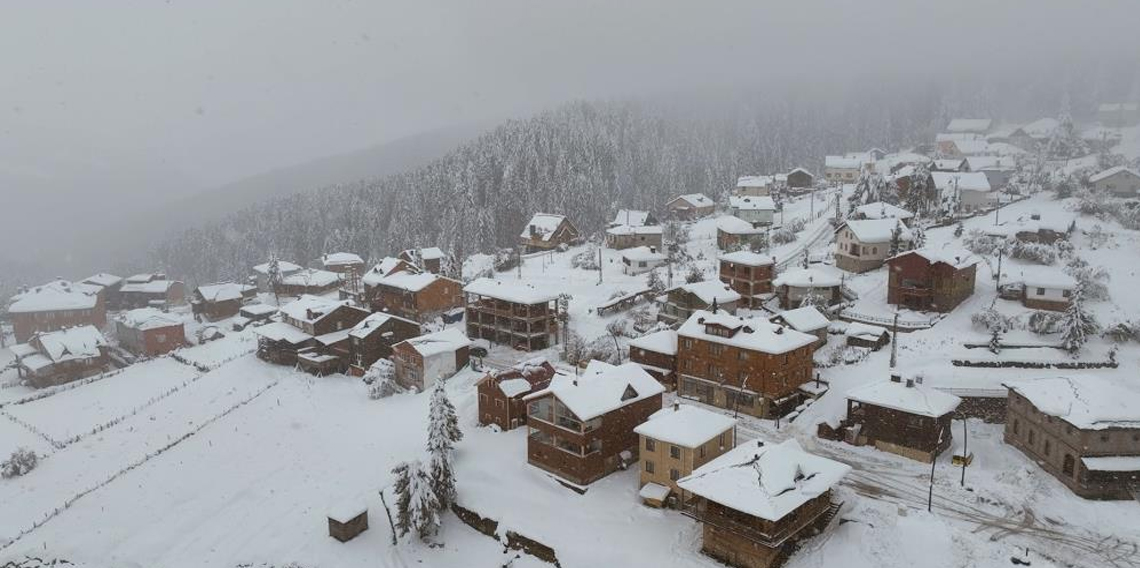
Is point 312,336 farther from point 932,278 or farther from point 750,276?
point 932,278

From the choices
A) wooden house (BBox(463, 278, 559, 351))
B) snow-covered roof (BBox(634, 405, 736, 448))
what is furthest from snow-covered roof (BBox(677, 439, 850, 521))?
wooden house (BBox(463, 278, 559, 351))

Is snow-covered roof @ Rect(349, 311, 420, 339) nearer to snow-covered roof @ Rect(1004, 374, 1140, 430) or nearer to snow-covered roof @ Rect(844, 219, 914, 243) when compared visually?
snow-covered roof @ Rect(844, 219, 914, 243)

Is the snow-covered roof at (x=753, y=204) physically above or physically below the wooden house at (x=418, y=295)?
above

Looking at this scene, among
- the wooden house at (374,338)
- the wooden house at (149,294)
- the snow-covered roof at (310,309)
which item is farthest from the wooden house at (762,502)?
the wooden house at (149,294)

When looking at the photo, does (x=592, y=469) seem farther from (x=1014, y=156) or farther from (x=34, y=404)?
(x=1014, y=156)

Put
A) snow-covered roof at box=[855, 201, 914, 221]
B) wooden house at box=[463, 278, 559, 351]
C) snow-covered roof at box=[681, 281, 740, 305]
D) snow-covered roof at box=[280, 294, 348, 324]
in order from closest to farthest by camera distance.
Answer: snow-covered roof at box=[681, 281, 740, 305]
wooden house at box=[463, 278, 559, 351]
snow-covered roof at box=[280, 294, 348, 324]
snow-covered roof at box=[855, 201, 914, 221]

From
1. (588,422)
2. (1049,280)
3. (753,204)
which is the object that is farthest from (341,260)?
(1049,280)

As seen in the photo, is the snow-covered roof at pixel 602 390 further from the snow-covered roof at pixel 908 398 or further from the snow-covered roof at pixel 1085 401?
the snow-covered roof at pixel 1085 401

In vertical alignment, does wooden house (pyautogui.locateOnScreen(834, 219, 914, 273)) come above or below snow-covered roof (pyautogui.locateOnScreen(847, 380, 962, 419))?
above
